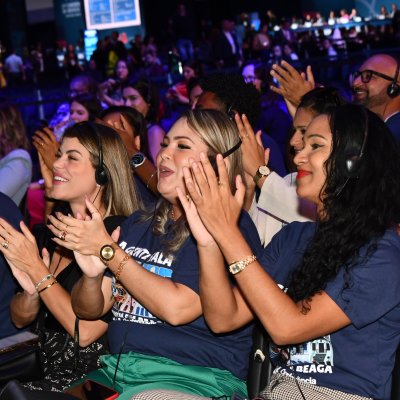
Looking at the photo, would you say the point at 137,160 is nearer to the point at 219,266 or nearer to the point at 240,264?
the point at 219,266

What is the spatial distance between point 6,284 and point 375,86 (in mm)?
2317

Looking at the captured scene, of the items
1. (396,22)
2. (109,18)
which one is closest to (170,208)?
(396,22)

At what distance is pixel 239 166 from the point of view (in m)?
2.62

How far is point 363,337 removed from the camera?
6.86 ft

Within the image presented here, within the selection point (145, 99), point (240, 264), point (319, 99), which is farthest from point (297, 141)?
point (145, 99)

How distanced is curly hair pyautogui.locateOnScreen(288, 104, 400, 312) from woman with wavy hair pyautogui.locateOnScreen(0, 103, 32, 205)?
2637 mm

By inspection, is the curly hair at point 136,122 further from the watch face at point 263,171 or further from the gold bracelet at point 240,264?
the gold bracelet at point 240,264

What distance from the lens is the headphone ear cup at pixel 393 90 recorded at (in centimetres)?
406

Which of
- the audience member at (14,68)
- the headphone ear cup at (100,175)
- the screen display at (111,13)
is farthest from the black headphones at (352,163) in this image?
the screen display at (111,13)

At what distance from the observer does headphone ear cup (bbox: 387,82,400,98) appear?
4.06 metres

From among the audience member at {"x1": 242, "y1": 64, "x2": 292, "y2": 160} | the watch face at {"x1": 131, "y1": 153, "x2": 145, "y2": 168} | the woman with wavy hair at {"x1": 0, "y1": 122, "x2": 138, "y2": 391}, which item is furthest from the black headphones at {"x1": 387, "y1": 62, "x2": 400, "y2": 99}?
the woman with wavy hair at {"x1": 0, "y1": 122, "x2": 138, "y2": 391}

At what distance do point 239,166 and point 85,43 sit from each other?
18927mm

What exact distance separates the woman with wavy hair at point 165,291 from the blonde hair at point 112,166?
0.41 meters

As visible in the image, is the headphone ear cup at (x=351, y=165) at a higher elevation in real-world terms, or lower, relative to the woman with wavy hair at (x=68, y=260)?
higher
